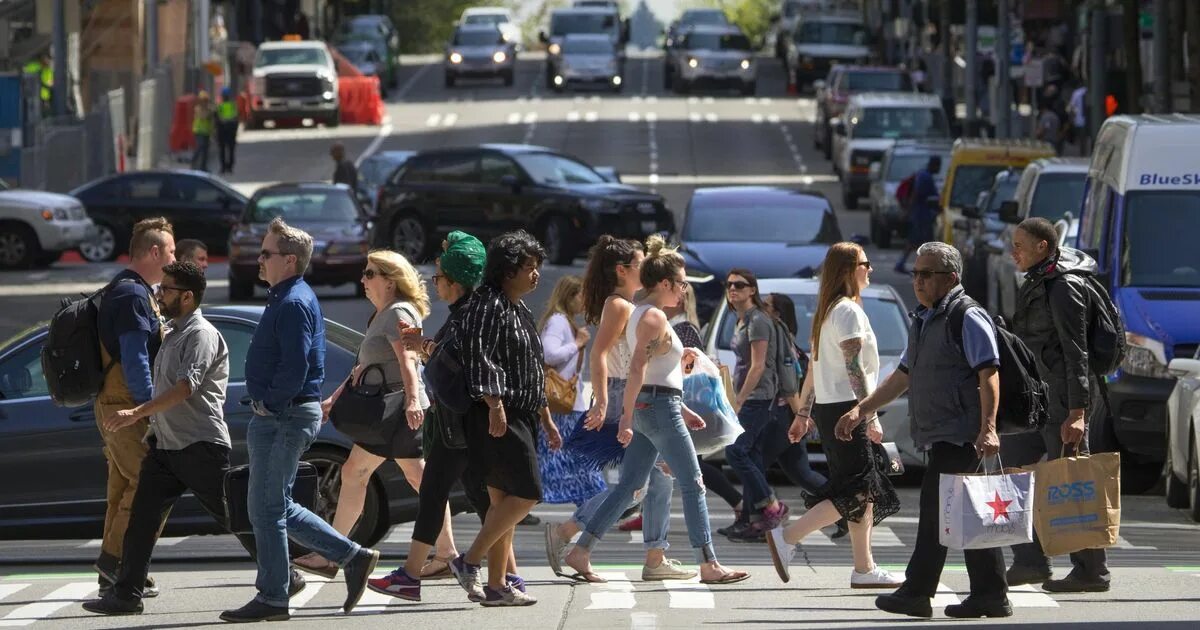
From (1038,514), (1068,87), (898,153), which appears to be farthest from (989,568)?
(1068,87)

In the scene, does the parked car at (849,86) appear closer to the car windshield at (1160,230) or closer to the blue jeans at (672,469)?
the car windshield at (1160,230)

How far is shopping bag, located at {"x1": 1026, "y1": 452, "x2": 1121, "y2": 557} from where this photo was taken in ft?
34.0

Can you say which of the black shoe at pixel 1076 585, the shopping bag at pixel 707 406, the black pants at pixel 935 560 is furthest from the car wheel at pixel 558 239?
the black pants at pixel 935 560

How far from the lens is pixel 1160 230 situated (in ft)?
54.5

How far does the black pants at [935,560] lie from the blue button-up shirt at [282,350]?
2.66 metres

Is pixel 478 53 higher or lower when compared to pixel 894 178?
higher

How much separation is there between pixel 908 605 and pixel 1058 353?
1579 mm

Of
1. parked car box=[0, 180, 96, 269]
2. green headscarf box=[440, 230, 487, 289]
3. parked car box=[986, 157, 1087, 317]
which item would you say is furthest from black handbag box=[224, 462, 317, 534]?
parked car box=[0, 180, 96, 269]

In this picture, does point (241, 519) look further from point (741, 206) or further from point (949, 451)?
point (741, 206)

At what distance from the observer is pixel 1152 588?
36.4ft

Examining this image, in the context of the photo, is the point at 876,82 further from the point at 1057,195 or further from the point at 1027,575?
the point at 1027,575

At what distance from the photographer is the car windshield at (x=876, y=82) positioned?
5253cm

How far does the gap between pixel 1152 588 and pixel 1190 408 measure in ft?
11.5

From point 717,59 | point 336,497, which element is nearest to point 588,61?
point 717,59
